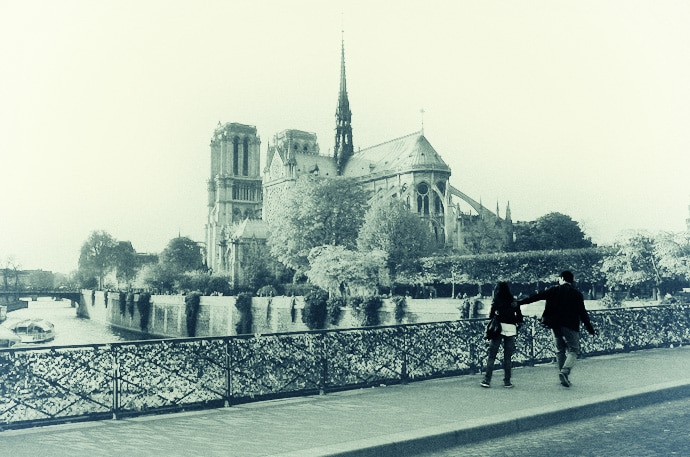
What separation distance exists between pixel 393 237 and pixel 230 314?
14795 millimetres

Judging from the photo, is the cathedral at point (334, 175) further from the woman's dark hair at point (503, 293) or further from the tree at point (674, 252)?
the woman's dark hair at point (503, 293)

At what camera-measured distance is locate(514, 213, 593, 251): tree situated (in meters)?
68.5

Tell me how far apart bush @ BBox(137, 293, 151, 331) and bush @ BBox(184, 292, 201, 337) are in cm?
712

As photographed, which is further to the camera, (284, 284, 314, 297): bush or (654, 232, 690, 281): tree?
(284, 284, 314, 297): bush

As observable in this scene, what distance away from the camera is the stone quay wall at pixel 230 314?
39562 millimetres

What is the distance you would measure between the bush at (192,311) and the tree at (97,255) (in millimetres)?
26400

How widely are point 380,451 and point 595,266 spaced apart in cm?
3620

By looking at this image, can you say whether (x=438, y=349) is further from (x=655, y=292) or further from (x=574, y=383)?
(x=655, y=292)

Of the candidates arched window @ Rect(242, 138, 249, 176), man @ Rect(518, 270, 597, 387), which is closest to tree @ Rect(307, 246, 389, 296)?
man @ Rect(518, 270, 597, 387)

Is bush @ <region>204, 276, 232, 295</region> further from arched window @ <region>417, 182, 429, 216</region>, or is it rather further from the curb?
the curb

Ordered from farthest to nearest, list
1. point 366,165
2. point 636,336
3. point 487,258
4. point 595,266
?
point 366,165 → point 487,258 → point 595,266 → point 636,336

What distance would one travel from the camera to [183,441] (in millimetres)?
6738

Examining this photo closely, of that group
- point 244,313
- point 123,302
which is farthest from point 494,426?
point 123,302

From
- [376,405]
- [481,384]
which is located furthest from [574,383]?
[376,405]
